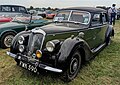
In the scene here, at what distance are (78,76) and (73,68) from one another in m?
0.39

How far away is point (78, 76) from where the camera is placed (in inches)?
164

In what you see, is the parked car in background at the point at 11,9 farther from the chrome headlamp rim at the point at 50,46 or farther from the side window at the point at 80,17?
the chrome headlamp rim at the point at 50,46

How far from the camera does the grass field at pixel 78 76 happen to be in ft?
12.7

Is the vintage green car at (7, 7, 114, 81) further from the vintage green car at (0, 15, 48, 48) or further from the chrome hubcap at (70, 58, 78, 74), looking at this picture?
the vintage green car at (0, 15, 48, 48)

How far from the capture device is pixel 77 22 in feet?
16.2

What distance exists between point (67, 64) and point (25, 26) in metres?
3.88

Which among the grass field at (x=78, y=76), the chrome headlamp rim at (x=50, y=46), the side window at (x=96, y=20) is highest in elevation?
the side window at (x=96, y=20)

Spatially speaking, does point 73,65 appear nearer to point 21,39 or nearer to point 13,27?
point 21,39

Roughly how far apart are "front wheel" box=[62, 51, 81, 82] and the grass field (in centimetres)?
12

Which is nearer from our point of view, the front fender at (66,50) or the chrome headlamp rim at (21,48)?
the front fender at (66,50)

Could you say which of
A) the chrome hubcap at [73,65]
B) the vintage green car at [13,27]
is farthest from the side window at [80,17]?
the vintage green car at [13,27]

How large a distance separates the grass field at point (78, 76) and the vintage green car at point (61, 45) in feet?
1.01

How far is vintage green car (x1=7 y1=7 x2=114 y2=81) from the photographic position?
3.57 m

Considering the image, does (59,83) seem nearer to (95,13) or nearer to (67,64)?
(67,64)
